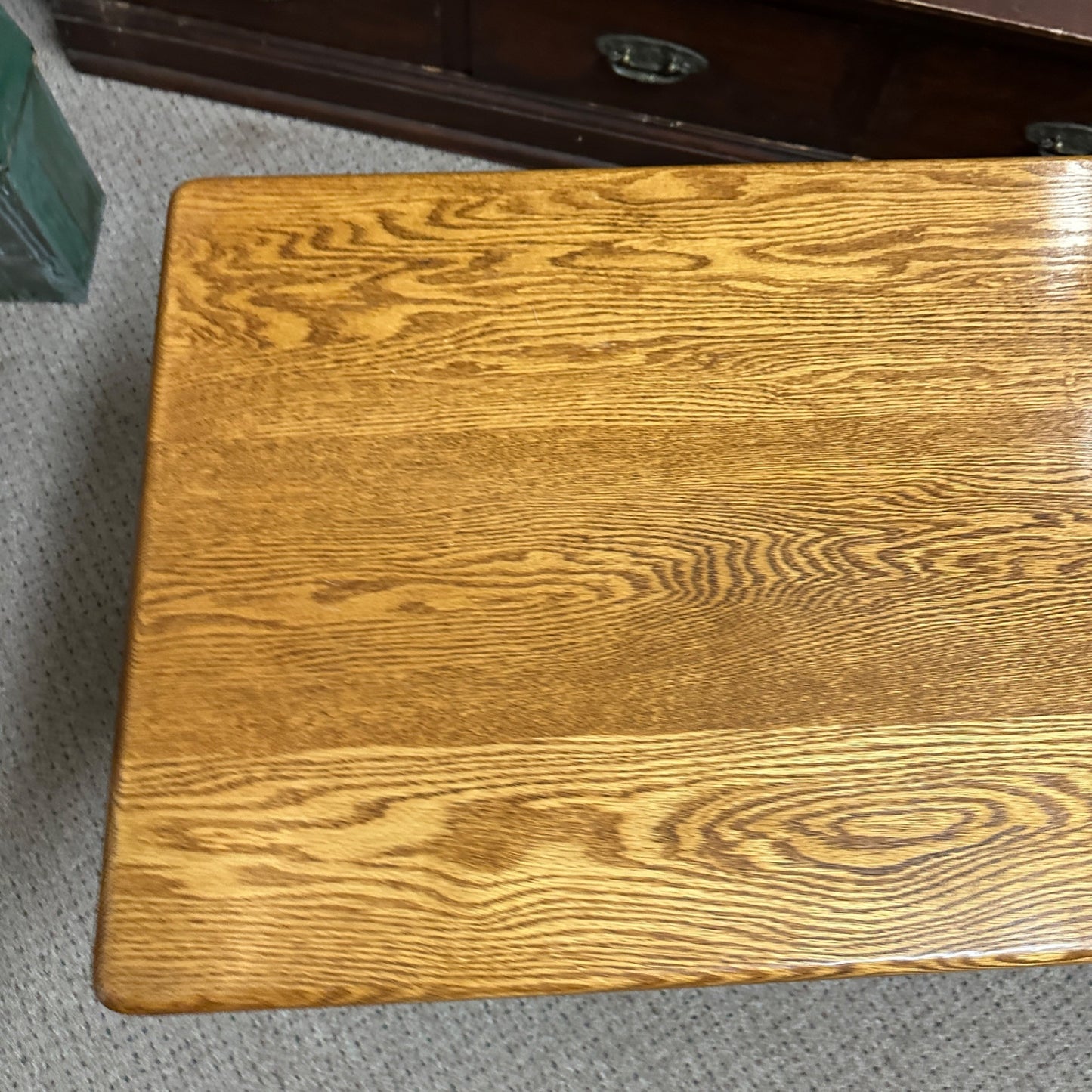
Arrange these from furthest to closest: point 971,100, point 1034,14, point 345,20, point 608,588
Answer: point 345,20 < point 971,100 < point 1034,14 < point 608,588

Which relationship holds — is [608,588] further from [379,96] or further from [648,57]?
[379,96]

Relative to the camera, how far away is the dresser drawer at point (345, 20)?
3.52 ft

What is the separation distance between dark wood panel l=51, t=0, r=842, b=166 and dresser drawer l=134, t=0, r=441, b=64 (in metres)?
0.01

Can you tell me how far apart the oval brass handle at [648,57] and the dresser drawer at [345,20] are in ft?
0.63

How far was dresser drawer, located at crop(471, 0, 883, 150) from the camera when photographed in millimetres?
972

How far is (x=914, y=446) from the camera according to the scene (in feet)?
2.28

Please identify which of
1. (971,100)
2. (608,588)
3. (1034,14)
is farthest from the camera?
(971,100)

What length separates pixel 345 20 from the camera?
110 cm

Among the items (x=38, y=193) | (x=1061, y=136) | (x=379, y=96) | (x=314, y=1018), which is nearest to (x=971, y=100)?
(x=1061, y=136)

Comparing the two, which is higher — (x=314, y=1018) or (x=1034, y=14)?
(x=1034, y=14)

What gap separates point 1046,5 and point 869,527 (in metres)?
0.53

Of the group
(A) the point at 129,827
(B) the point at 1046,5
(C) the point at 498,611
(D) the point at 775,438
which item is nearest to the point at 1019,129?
(B) the point at 1046,5

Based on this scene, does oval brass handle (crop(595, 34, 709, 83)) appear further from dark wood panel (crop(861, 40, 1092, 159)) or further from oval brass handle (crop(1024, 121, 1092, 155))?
oval brass handle (crop(1024, 121, 1092, 155))

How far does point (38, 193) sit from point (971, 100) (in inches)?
36.8
